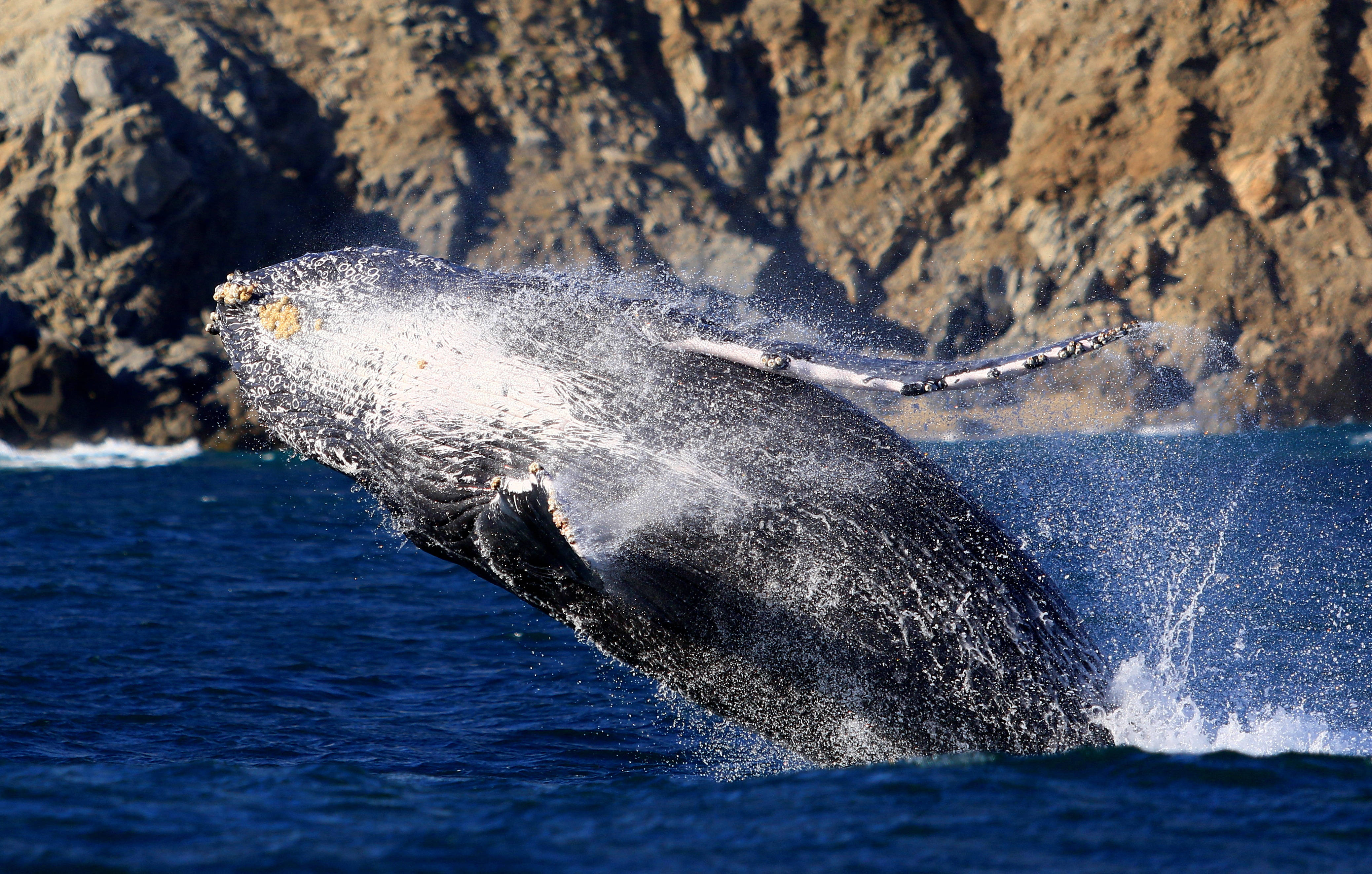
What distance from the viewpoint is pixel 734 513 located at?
23.4ft

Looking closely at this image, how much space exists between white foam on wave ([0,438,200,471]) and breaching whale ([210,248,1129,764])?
3194cm

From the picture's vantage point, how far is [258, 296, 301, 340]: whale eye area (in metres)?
7.93

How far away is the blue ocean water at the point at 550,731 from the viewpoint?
5.64 metres

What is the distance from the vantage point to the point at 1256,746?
795 centimetres

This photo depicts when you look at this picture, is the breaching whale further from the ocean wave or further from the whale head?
the ocean wave

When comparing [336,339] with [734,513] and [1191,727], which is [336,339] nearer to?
[734,513]

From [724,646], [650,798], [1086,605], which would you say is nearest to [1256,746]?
[724,646]

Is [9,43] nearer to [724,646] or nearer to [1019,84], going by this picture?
[1019,84]

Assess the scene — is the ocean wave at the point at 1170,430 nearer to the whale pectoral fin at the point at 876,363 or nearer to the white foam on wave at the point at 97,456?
the white foam on wave at the point at 97,456

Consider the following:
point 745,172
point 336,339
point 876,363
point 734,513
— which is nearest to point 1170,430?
point 745,172

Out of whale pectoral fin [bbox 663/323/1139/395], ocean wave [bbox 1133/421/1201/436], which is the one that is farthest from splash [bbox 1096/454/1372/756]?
ocean wave [bbox 1133/421/1201/436]

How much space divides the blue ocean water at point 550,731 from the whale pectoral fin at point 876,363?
83.0 inches

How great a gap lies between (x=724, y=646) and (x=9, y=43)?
49474 mm

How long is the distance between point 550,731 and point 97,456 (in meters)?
35.1
